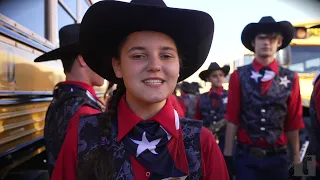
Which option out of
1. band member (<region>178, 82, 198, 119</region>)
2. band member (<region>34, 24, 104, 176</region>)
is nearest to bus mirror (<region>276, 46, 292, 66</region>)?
band member (<region>178, 82, 198, 119</region>)

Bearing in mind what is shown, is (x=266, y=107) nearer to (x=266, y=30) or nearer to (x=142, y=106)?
(x=266, y=30)

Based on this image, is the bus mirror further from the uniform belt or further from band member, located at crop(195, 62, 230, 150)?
the uniform belt

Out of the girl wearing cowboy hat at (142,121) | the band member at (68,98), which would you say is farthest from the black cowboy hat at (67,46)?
the girl wearing cowboy hat at (142,121)

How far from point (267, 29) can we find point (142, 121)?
2170 mm

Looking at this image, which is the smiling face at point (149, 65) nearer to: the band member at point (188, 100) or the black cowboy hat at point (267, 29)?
the black cowboy hat at point (267, 29)

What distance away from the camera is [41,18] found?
3.04 m

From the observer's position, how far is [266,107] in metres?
3.02

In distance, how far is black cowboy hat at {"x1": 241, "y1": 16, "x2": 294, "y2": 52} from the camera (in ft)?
10.4

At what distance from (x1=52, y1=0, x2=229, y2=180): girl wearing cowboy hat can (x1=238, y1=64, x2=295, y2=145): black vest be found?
170 cm

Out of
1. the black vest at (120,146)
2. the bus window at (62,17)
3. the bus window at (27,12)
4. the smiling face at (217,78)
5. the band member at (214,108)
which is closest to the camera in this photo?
the black vest at (120,146)

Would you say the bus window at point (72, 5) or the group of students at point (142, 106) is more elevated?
the bus window at point (72, 5)

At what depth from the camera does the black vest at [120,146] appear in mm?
1296

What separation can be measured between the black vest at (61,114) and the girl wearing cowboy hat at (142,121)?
68cm

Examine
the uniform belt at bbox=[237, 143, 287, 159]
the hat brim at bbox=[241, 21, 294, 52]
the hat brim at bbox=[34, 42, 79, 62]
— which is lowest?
the uniform belt at bbox=[237, 143, 287, 159]
